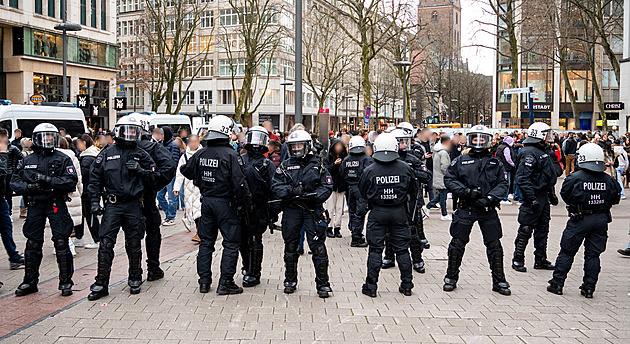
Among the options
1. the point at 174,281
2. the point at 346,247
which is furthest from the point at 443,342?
the point at 346,247

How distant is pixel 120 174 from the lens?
21.7ft

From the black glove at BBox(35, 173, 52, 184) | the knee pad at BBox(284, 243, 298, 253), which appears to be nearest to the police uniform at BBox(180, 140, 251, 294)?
the knee pad at BBox(284, 243, 298, 253)

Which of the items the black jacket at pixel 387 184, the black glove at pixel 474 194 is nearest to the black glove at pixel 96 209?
the black jacket at pixel 387 184

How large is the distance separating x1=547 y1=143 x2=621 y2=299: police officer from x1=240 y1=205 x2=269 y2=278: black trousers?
12.0 ft

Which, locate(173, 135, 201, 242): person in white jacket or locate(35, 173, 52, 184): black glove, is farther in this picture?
locate(173, 135, 201, 242): person in white jacket

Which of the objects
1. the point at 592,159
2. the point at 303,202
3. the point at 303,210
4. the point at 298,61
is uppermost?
the point at 298,61

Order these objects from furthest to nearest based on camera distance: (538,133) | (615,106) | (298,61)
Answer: (615,106), (298,61), (538,133)

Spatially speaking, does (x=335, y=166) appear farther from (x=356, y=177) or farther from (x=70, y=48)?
(x=70, y=48)

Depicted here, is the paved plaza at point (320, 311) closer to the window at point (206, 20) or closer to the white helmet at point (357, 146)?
the white helmet at point (357, 146)

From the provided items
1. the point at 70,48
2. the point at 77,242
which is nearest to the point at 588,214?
the point at 77,242

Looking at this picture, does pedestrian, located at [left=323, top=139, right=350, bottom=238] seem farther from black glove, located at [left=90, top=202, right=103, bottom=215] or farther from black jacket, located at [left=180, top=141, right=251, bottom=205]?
black glove, located at [left=90, top=202, right=103, bottom=215]

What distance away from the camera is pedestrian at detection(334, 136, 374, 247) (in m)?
9.66

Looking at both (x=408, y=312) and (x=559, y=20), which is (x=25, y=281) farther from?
(x=559, y=20)

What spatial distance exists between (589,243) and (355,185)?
4.08 meters
